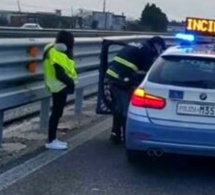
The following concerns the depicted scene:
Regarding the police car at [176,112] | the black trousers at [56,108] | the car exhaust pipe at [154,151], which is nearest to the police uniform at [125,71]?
the black trousers at [56,108]

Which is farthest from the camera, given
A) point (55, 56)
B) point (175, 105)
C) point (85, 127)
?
point (85, 127)

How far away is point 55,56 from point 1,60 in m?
0.81

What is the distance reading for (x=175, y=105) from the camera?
752 cm

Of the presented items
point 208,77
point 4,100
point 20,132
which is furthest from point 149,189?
point 20,132

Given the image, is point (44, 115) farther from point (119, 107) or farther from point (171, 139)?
point (171, 139)

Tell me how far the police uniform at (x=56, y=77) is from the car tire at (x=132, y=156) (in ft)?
3.76

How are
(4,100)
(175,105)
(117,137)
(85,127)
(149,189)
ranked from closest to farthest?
(149,189), (175,105), (4,100), (117,137), (85,127)

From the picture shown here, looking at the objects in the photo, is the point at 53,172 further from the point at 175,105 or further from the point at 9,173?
the point at 175,105

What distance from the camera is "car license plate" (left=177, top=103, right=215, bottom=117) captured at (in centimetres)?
744

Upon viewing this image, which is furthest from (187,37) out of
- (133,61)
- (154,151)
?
(154,151)

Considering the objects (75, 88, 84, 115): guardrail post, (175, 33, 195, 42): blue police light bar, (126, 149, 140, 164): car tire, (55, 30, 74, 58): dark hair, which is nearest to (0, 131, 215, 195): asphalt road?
(126, 149, 140, 164): car tire

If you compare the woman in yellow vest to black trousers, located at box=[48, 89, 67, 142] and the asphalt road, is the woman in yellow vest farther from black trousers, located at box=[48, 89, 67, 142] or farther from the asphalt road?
the asphalt road

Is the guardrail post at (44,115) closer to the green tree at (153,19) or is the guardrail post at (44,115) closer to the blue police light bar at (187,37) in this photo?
the blue police light bar at (187,37)

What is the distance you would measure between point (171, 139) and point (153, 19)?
30205 mm
